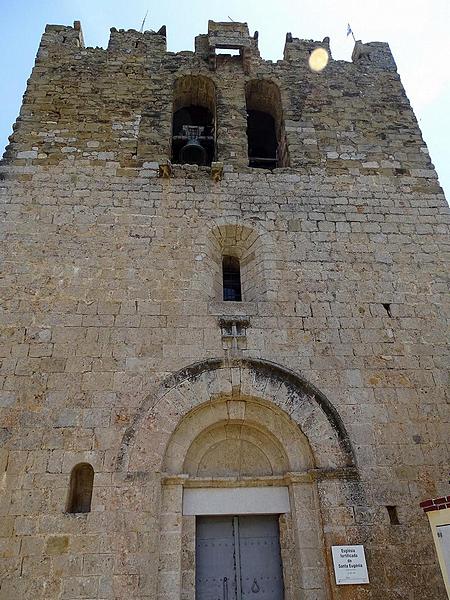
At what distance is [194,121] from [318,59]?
105 inches

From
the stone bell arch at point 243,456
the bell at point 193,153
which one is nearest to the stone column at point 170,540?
the stone bell arch at point 243,456

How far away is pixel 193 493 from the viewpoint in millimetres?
5242

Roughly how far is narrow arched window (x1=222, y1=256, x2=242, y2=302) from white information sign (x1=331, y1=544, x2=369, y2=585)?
345 cm

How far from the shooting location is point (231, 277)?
7066 mm

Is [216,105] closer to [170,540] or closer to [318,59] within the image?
[318,59]

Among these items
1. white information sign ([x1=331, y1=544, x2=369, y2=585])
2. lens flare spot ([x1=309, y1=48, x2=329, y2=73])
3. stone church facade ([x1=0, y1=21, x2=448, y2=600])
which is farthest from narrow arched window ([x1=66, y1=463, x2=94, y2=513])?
lens flare spot ([x1=309, y1=48, x2=329, y2=73])

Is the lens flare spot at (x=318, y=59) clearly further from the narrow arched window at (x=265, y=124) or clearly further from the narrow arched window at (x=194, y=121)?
the narrow arched window at (x=194, y=121)

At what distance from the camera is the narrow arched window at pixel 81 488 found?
4926mm

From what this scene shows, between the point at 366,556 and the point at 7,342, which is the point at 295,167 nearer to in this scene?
the point at 7,342

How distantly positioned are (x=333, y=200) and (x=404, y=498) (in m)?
4.14

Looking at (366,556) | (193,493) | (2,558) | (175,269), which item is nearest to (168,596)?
(193,493)

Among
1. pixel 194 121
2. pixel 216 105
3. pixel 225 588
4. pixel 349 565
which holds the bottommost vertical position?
pixel 225 588

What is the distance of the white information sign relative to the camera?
4598 mm

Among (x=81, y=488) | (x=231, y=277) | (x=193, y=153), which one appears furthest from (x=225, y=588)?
(x=193, y=153)
